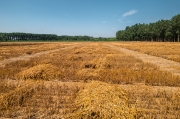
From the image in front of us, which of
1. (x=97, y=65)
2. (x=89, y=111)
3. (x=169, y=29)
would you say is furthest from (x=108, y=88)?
(x=169, y=29)

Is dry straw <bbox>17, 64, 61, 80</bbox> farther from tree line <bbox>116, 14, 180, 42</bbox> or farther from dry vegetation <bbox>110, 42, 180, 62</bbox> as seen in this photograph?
tree line <bbox>116, 14, 180, 42</bbox>

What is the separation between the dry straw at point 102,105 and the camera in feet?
17.3

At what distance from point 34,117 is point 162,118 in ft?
14.0

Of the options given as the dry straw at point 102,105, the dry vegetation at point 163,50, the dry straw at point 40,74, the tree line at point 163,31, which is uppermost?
the tree line at point 163,31

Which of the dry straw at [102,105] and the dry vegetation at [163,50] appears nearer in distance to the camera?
the dry straw at [102,105]

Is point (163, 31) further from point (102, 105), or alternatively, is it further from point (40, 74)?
point (102, 105)

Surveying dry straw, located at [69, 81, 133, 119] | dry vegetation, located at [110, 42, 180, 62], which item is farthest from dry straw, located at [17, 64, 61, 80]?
dry vegetation, located at [110, 42, 180, 62]

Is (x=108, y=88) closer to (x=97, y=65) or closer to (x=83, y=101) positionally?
(x=83, y=101)

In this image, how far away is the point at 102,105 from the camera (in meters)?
5.70

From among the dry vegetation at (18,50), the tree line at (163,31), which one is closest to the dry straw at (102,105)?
the dry vegetation at (18,50)

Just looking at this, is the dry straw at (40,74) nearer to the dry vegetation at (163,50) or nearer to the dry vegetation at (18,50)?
the dry vegetation at (18,50)

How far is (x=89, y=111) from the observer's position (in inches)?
214

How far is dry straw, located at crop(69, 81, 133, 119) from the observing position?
5285 millimetres

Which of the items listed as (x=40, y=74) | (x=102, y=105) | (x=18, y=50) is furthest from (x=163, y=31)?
(x=102, y=105)
